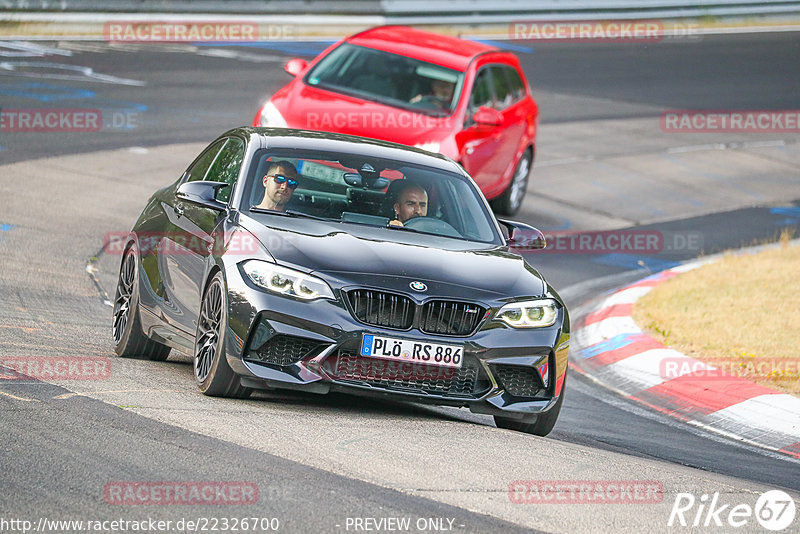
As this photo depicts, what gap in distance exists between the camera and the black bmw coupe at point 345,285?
23.3 ft

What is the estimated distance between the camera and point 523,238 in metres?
8.67

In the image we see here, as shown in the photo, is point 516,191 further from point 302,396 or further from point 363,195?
point 302,396

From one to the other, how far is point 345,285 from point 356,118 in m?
7.01

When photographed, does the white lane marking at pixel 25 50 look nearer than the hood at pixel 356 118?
No

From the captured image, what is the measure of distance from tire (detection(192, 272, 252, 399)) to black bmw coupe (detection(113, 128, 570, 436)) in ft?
0.04

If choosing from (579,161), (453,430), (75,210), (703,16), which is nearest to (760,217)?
(579,161)

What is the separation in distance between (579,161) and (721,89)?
860 centimetres

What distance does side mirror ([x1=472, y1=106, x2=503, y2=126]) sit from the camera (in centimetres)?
1459

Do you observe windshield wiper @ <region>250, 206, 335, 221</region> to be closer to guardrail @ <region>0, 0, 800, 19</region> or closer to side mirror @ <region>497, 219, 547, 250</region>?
side mirror @ <region>497, 219, 547, 250</region>

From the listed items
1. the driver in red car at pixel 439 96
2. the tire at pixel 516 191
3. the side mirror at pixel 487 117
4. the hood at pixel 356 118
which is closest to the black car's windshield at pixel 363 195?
the hood at pixel 356 118

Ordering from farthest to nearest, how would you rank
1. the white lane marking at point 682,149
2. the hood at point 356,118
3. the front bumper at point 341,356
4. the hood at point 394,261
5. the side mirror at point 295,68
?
the white lane marking at point 682,149, the side mirror at point 295,68, the hood at point 356,118, the hood at point 394,261, the front bumper at point 341,356

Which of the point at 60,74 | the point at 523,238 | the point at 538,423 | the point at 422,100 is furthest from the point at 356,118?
the point at 60,74

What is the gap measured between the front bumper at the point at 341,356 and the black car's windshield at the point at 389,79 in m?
7.52

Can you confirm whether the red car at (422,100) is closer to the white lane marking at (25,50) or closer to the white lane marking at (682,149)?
the white lane marking at (682,149)
